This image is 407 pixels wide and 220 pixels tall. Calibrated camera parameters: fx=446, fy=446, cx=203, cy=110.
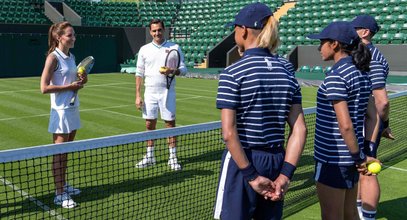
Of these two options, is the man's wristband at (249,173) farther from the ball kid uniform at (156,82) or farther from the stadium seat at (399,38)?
the stadium seat at (399,38)

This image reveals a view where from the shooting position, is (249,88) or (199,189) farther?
(199,189)

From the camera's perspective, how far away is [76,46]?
29.1 meters

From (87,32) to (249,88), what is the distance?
28.3 meters

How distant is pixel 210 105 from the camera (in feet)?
46.6

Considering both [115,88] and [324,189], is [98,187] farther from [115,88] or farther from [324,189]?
[115,88]

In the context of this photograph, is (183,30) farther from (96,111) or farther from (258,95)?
(258,95)

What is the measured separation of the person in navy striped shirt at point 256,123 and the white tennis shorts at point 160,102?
4.19 m

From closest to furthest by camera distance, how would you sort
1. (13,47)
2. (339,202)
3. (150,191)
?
(339,202)
(150,191)
(13,47)

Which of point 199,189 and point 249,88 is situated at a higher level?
point 249,88

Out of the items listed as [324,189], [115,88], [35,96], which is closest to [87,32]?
[115,88]

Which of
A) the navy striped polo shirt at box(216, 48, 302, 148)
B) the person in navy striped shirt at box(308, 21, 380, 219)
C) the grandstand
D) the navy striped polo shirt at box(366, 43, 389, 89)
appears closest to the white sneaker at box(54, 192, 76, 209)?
the person in navy striped shirt at box(308, 21, 380, 219)

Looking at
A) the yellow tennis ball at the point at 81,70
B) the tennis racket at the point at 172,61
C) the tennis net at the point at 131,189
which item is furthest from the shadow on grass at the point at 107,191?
the yellow tennis ball at the point at 81,70

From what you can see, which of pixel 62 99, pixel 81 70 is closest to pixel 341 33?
pixel 81 70

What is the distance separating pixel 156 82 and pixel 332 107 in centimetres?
396
